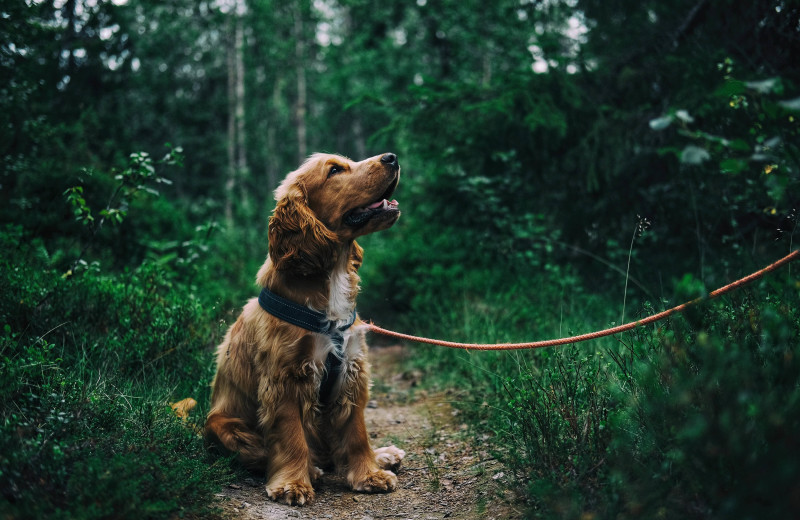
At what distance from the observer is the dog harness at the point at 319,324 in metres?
3.12

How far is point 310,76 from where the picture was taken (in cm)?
2573

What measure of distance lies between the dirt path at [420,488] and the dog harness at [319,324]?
604mm

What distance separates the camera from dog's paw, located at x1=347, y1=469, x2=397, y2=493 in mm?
3209

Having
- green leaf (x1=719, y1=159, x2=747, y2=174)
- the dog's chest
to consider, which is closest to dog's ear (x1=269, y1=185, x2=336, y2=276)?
the dog's chest

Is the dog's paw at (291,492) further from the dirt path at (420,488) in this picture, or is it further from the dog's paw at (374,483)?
the dog's paw at (374,483)

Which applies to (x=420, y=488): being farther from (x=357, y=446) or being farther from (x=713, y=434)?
(x=713, y=434)

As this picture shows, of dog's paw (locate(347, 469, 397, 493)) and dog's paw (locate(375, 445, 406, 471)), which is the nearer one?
dog's paw (locate(347, 469, 397, 493))

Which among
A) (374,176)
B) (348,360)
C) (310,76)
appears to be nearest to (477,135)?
(374,176)

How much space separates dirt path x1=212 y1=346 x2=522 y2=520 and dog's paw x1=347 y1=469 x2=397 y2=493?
35mm

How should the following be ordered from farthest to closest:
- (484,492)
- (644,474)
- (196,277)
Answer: (196,277) < (484,492) < (644,474)

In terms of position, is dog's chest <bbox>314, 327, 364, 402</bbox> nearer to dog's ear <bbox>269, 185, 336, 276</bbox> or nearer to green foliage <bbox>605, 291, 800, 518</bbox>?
dog's ear <bbox>269, 185, 336, 276</bbox>

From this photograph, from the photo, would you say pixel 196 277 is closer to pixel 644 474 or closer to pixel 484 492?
pixel 484 492

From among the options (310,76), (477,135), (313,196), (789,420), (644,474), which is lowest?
(644,474)

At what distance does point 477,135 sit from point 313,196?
3572mm
